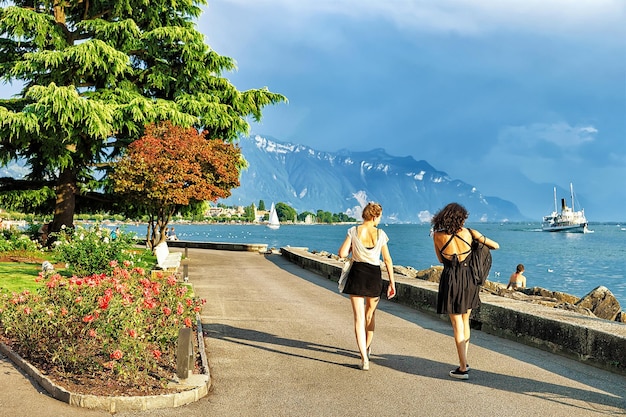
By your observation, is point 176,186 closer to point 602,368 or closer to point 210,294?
point 210,294

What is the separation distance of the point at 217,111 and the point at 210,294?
51.9ft

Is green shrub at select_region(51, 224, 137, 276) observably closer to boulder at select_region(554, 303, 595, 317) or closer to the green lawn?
the green lawn

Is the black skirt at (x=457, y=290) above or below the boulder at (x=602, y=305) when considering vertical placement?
above

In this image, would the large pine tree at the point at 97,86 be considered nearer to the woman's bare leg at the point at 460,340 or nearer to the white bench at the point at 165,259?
the white bench at the point at 165,259

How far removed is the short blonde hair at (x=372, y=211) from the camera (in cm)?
773

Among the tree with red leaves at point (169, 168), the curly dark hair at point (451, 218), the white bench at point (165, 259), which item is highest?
the tree with red leaves at point (169, 168)

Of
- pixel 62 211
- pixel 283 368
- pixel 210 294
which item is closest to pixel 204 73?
pixel 62 211

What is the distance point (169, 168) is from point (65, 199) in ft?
22.3

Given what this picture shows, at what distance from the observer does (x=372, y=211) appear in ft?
25.4

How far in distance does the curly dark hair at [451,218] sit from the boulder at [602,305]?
1038 cm

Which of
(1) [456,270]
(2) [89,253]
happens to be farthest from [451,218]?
(2) [89,253]

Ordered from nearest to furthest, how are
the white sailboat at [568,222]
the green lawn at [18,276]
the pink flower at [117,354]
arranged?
the pink flower at [117,354], the green lawn at [18,276], the white sailboat at [568,222]

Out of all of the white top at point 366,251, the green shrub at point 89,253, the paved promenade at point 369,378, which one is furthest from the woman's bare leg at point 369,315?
the green shrub at point 89,253

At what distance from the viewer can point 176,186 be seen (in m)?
25.9
